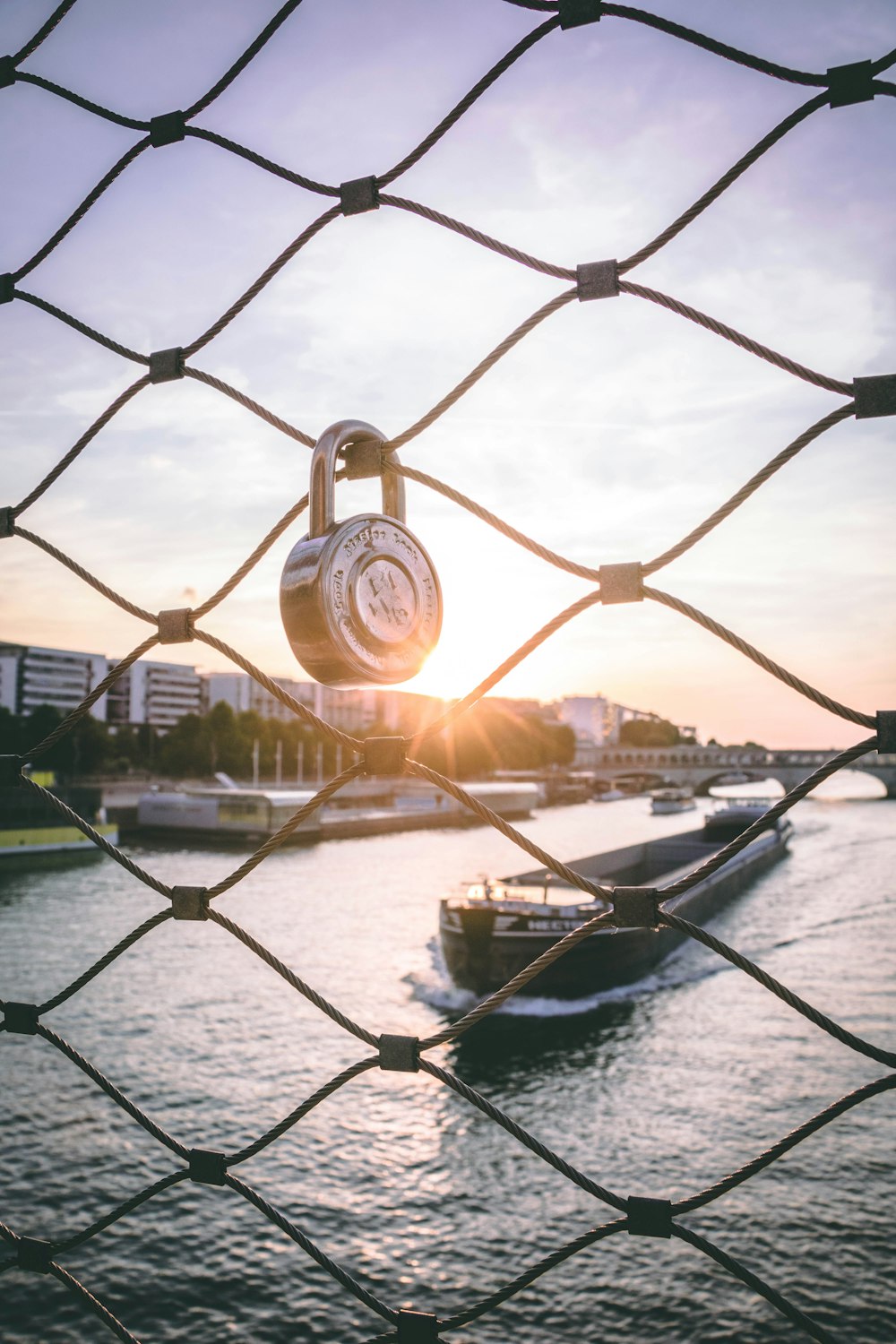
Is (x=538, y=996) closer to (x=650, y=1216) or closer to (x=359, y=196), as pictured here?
(x=650, y=1216)

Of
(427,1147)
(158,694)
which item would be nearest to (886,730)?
(427,1147)

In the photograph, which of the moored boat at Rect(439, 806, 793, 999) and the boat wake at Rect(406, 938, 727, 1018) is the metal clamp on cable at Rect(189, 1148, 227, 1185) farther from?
the boat wake at Rect(406, 938, 727, 1018)

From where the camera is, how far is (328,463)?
1.59 m

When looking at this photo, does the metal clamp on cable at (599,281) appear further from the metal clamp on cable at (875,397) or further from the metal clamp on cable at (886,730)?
the metal clamp on cable at (886,730)

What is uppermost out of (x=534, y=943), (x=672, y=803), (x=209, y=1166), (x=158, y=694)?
(x=158, y=694)

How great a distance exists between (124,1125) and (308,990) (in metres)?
13.5

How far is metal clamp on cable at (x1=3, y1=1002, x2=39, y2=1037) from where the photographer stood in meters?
1.89

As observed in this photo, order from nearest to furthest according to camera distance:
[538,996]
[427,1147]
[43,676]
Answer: [427,1147]
[538,996]
[43,676]

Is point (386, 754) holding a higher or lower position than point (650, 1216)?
higher

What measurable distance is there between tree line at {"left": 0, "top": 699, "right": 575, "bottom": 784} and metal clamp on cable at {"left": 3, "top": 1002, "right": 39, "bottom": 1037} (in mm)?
59083

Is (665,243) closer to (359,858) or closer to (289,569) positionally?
(289,569)

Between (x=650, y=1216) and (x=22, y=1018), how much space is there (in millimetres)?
1268

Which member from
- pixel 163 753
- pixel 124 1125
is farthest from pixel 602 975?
pixel 163 753

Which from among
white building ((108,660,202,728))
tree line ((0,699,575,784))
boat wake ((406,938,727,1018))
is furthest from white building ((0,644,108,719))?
boat wake ((406,938,727,1018))
